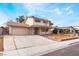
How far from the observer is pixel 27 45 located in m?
7.14

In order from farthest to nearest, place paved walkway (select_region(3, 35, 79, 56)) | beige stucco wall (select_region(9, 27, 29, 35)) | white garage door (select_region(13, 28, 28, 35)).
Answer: white garage door (select_region(13, 28, 28, 35)) → beige stucco wall (select_region(9, 27, 29, 35)) → paved walkway (select_region(3, 35, 79, 56))

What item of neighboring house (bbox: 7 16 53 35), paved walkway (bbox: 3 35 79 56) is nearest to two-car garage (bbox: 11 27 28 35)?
neighboring house (bbox: 7 16 53 35)

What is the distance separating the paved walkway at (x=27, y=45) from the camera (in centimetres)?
615

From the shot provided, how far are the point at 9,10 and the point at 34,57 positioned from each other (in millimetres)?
2424

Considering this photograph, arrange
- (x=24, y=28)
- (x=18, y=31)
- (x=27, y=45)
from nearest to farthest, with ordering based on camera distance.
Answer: (x=27, y=45) → (x=18, y=31) → (x=24, y=28)

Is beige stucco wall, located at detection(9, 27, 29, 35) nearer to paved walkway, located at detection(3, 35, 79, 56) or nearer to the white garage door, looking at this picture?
the white garage door

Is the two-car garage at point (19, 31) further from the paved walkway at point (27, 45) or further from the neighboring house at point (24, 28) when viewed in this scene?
the paved walkway at point (27, 45)

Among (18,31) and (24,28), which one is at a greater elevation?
(24,28)

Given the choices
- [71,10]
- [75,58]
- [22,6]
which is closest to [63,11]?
[71,10]

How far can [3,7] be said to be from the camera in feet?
22.2

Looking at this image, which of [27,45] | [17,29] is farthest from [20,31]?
[27,45]

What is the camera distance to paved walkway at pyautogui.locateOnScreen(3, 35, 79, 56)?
6148 mm

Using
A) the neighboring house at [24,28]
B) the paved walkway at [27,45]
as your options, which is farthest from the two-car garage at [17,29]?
the paved walkway at [27,45]

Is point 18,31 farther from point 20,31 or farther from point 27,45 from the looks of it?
point 27,45
